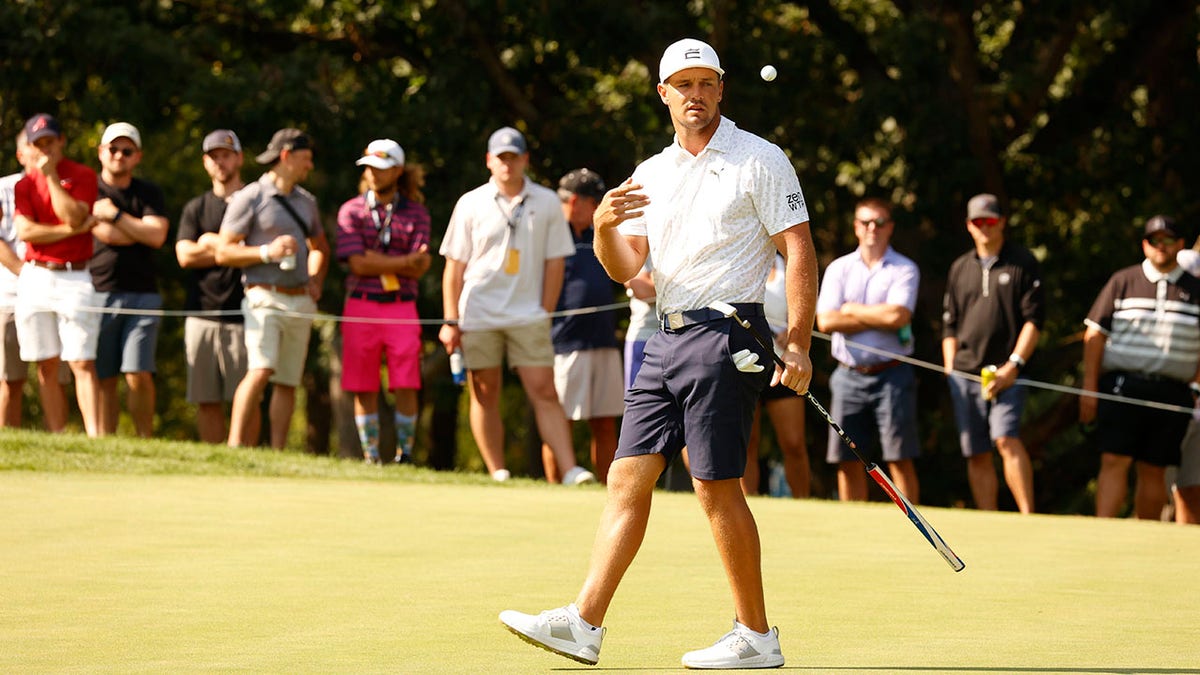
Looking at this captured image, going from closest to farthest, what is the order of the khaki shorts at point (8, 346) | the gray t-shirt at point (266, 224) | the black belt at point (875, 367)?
1. the black belt at point (875, 367)
2. the gray t-shirt at point (266, 224)
3. the khaki shorts at point (8, 346)

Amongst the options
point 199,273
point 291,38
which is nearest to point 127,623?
point 199,273

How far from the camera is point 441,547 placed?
26.5 feet

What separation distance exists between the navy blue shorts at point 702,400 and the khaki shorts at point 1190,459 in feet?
24.0

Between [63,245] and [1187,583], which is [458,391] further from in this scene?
[1187,583]

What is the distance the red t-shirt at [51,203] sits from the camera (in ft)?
38.7

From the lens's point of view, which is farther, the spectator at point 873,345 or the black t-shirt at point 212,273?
the black t-shirt at point 212,273

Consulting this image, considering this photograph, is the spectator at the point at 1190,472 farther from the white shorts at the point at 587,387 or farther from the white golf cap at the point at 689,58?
the white golf cap at the point at 689,58

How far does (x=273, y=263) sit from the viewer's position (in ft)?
39.6

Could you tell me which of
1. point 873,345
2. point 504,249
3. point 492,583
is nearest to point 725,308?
point 492,583

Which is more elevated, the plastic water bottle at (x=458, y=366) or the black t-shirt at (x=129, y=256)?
the black t-shirt at (x=129, y=256)

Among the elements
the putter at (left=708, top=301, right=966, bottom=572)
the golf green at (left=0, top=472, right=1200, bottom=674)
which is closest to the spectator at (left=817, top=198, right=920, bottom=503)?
the golf green at (left=0, top=472, right=1200, bottom=674)

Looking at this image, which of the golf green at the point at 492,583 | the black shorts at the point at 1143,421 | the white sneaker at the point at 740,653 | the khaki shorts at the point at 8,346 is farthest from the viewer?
the khaki shorts at the point at 8,346

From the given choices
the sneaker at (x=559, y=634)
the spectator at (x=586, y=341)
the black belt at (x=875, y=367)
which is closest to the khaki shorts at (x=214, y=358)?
the spectator at (x=586, y=341)

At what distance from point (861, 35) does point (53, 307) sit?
1021 centimetres
